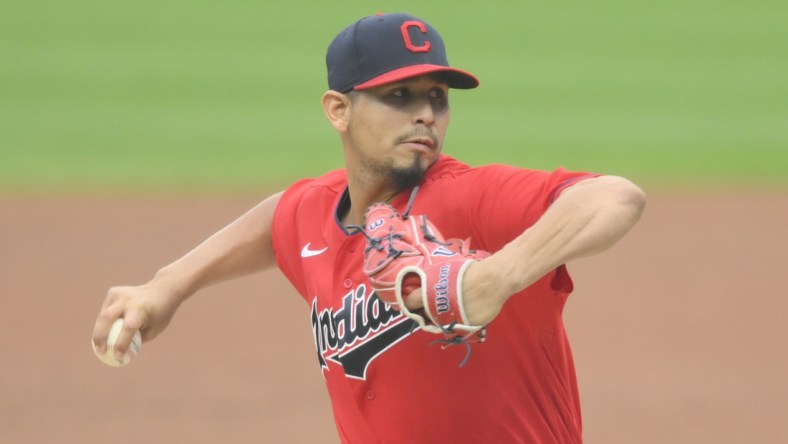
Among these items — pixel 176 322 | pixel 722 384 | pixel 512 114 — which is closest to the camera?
pixel 722 384

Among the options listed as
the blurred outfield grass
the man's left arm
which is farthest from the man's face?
the blurred outfield grass

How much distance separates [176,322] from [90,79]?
5.59 m

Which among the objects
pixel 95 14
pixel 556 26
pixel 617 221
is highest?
pixel 95 14

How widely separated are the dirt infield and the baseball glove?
3.71 meters

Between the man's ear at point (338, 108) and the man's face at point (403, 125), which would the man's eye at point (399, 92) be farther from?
the man's ear at point (338, 108)

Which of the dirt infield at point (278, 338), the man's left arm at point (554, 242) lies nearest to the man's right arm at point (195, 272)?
the man's left arm at point (554, 242)

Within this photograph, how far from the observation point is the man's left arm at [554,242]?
2.19m

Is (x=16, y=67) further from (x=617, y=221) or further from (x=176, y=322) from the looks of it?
(x=617, y=221)

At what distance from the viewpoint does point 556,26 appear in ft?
44.8

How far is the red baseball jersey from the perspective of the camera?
8.36 feet

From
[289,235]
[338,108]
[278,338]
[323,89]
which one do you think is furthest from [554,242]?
[323,89]

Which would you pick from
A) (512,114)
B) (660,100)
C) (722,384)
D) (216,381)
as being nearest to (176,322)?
(216,381)

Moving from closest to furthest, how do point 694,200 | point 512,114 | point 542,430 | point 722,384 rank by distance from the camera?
1. point 542,430
2. point 722,384
3. point 694,200
4. point 512,114

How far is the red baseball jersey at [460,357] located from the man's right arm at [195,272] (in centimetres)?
48
